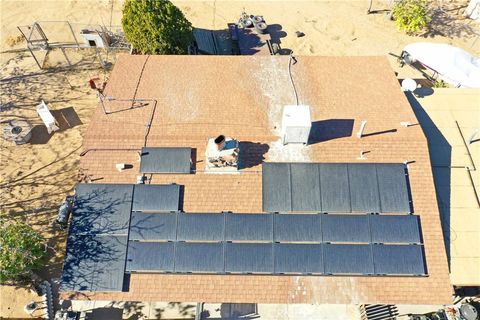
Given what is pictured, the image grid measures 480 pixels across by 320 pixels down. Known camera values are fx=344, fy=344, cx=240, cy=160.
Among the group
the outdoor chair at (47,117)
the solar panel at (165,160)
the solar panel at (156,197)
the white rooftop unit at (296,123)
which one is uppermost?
the outdoor chair at (47,117)

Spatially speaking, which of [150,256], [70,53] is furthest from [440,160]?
[70,53]

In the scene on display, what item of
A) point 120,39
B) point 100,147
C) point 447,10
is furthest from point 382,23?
point 100,147

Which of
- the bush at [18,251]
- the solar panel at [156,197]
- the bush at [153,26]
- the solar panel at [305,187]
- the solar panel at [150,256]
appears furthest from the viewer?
the bush at [153,26]

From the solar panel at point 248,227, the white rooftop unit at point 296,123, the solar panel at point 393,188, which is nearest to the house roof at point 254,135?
the solar panel at point 248,227

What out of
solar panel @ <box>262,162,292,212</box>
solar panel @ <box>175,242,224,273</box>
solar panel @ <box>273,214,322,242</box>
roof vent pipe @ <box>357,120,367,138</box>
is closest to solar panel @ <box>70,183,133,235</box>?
solar panel @ <box>175,242,224,273</box>

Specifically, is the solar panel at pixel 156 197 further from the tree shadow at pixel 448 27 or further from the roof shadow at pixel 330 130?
the tree shadow at pixel 448 27

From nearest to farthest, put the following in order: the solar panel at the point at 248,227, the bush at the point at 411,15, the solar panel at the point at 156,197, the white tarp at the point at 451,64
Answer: the solar panel at the point at 248,227
the solar panel at the point at 156,197
the white tarp at the point at 451,64
the bush at the point at 411,15

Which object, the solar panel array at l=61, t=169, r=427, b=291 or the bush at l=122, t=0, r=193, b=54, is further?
the bush at l=122, t=0, r=193, b=54

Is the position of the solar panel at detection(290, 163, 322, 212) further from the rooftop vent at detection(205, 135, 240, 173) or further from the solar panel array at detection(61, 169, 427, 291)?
the rooftop vent at detection(205, 135, 240, 173)
